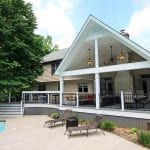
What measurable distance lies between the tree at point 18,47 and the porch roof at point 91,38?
5614mm

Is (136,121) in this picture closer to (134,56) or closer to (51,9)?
(134,56)

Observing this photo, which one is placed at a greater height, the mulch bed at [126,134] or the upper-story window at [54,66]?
the upper-story window at [54,66]

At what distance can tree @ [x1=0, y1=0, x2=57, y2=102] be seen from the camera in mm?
23328

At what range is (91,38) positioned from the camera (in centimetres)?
1764

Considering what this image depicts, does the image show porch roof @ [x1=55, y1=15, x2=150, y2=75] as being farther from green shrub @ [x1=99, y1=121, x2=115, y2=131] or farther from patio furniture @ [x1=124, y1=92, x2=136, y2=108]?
green shrub @ [x1=99, y1=121, x2=115, y2=131]

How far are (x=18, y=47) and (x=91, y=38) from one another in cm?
945

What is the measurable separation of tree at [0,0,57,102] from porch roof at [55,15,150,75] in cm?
561

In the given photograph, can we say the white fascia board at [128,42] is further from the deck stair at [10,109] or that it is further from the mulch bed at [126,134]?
the deck stair at [10,109]

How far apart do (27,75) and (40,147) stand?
14760 mm

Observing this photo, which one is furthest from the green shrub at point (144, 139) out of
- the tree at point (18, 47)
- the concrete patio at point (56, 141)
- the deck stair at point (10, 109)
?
the deck stair at point (10, 109)

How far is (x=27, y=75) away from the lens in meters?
25.4

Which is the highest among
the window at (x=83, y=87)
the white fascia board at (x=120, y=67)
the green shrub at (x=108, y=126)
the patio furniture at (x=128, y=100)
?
the white fascia board at (x=120, y=67)

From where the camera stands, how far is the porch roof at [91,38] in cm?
1466

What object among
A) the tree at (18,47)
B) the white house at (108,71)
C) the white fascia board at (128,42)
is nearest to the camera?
the white fascia board at (128,42)
